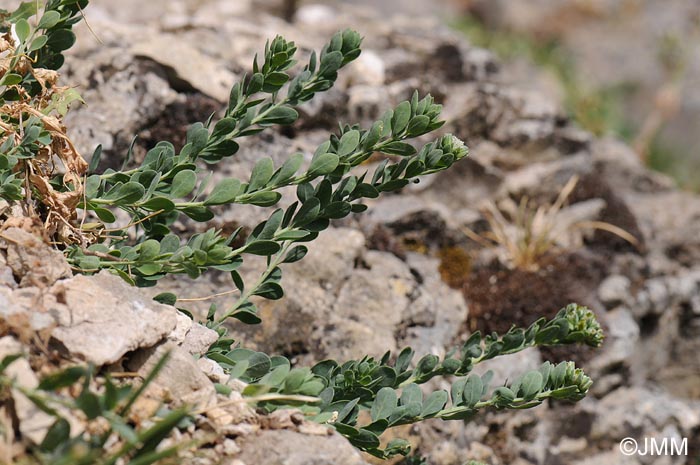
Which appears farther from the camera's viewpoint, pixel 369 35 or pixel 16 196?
pixel 369 35

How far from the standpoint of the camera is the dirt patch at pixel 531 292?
4.98 meters

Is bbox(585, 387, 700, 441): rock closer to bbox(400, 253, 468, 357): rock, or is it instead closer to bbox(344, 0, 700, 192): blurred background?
bbox(400, 253, 468, 357): rock

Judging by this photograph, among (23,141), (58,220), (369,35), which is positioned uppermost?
(23,141)

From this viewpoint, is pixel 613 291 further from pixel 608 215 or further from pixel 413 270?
pixel 413 270

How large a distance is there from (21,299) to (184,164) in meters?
0.71

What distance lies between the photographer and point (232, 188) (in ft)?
8.30

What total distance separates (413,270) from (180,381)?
2718 millimetres

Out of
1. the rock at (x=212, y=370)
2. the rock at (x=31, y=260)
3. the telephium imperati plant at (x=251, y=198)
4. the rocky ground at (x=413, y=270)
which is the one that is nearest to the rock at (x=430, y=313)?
the rocky ground at (x=413, y=270)

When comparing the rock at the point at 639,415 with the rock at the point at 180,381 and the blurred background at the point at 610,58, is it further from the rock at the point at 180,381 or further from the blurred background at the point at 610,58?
the blurred background at the point at 610,58

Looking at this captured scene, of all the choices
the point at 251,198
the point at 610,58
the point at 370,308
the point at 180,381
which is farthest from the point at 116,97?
the point at 610,58

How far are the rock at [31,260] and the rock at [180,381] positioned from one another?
1.21 ft

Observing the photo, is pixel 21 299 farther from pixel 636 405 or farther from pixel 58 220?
pixel 636 405

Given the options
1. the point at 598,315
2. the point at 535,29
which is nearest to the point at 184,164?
the point at 598,315

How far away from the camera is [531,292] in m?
5.28
